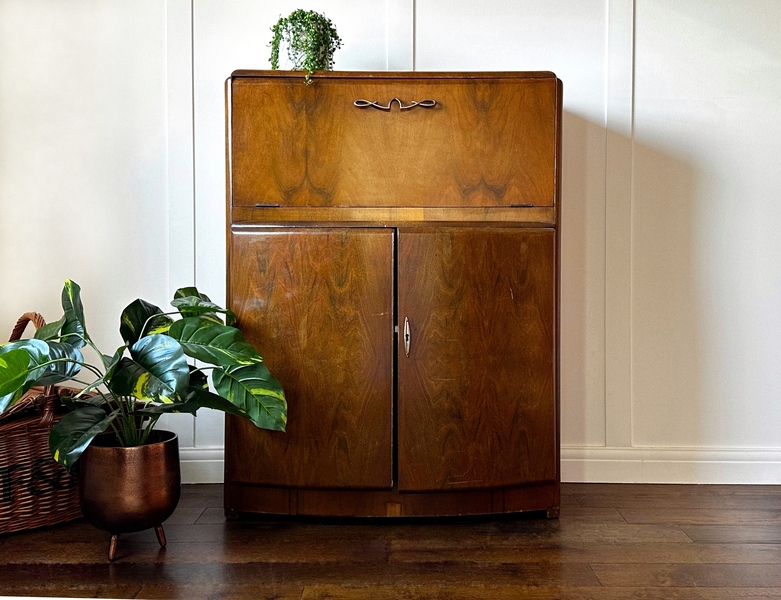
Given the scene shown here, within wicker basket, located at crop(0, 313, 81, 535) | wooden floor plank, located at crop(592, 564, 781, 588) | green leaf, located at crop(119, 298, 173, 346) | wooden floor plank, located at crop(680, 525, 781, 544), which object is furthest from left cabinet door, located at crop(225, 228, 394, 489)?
wooden floor plank, located at crop(680, 525, 781, 544)

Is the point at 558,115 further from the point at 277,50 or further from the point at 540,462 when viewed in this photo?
the point at 540,462

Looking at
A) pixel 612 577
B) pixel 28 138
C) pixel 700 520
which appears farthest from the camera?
pixel 28 138

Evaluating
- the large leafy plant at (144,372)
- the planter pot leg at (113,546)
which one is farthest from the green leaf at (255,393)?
the planter pot leg at (113,546)

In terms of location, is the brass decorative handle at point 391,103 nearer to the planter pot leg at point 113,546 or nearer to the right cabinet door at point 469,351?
the right cabinet door at point 469,351

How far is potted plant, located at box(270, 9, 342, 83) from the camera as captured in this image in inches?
76.5

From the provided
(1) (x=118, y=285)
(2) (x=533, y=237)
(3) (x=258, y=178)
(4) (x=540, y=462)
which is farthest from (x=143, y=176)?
(4) (x=540, y=462)

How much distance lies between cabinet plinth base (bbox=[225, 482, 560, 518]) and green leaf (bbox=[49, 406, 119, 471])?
48 cm

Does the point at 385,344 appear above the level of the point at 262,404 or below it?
above

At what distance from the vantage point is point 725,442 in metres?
2.36

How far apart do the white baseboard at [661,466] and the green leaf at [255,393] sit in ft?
2.67

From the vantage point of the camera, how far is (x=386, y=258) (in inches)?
74.2

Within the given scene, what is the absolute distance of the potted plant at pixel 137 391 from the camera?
1.52 m

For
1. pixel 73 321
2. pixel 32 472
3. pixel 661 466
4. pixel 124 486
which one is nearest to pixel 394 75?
pixel 73 321

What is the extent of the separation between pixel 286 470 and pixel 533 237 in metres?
0.99
